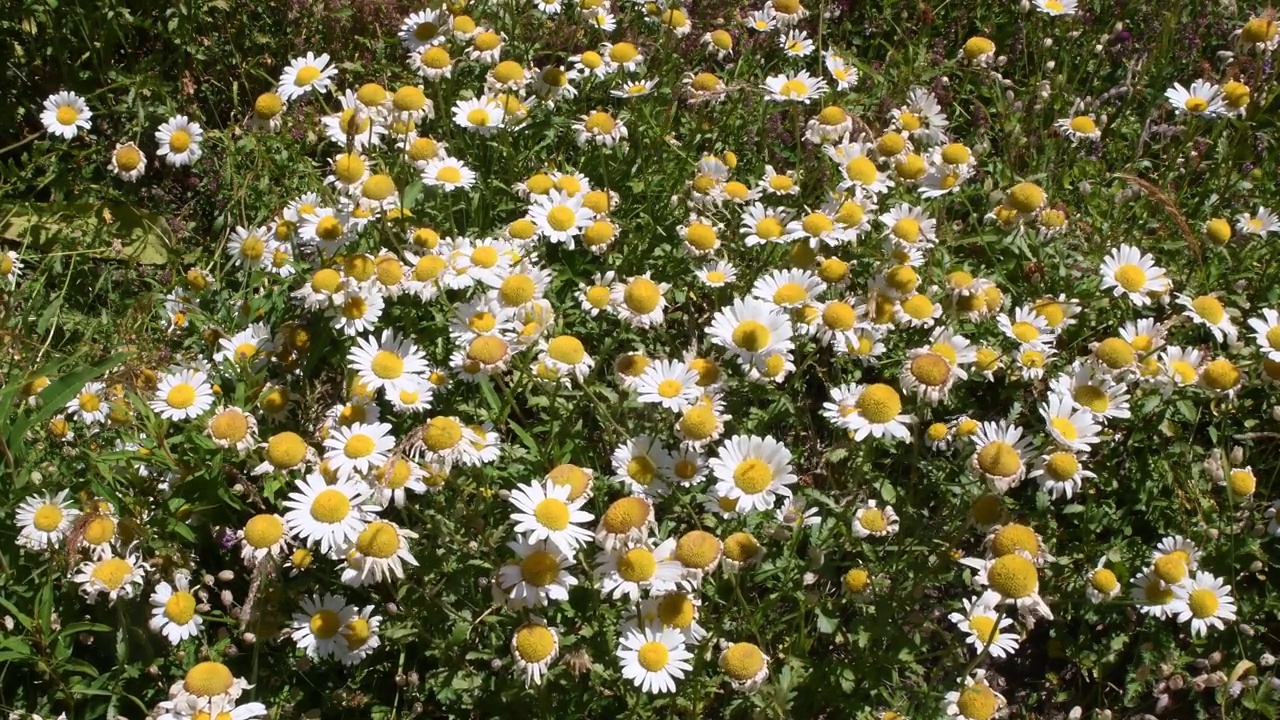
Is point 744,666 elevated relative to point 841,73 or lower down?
lower down

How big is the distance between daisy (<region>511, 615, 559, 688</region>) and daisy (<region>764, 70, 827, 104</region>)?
246 cm

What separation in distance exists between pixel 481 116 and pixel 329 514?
1952mm

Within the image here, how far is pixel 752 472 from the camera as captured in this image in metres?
2.85

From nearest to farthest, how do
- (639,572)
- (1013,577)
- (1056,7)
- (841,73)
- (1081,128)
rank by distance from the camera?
(1013,577) → (639,572) → (1081,128) → (841,73) → (1056,7)

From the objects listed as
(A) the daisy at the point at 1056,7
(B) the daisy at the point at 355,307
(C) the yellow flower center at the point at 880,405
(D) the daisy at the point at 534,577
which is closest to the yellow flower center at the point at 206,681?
(D) the daisy at the point at 534,577

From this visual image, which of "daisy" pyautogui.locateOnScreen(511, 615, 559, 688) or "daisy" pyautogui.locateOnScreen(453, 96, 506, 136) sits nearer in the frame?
"daisy" pyautogui.locateOnScreen(511, 615, 559, 688)

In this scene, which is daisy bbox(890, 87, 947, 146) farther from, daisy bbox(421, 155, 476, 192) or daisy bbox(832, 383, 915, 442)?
daisy bbox(421, 155, 476, 192)

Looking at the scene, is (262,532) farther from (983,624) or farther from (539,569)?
(983,624)

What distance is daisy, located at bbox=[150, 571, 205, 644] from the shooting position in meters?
2.93

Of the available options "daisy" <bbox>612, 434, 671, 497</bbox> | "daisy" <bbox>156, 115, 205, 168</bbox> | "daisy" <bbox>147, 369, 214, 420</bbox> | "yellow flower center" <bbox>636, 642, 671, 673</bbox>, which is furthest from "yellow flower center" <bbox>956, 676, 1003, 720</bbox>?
"daisy" <bbox>156, 115, 205, 168</bbox>

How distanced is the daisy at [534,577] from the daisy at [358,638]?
19.5 inches

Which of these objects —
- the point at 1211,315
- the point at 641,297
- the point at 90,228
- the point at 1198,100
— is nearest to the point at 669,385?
the point at 641,297

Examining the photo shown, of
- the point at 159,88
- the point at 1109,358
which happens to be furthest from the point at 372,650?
the point at 159,88

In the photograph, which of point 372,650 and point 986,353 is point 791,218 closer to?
point 986,353
